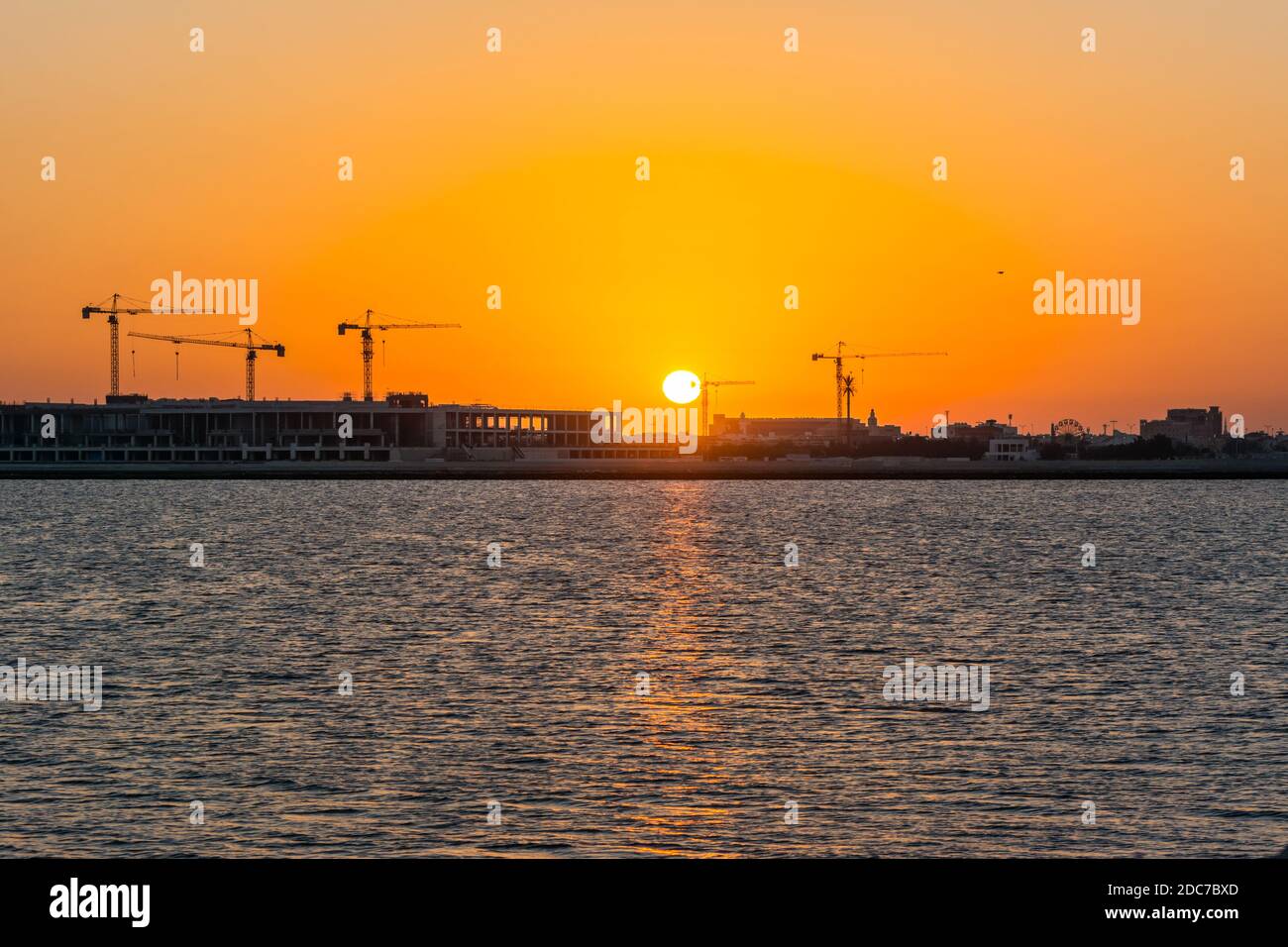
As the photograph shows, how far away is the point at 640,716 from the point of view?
128 ft

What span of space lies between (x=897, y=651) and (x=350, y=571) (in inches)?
1953

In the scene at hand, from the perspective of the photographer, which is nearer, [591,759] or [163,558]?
[591,759]

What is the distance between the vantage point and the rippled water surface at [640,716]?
2695cm

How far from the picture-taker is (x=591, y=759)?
108 ft

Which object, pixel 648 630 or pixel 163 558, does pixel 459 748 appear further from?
pixel 163 558

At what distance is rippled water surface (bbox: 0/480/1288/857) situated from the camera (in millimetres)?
26953

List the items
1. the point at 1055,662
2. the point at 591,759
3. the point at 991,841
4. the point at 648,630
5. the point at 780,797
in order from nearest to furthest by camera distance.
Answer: the point at 991,841 → the point at 780,797 → the point at 591,759 → the point at 1055,662 → the point at 648,630

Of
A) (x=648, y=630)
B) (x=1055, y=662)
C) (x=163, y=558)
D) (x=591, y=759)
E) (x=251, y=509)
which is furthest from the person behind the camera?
(x=251, y=509)

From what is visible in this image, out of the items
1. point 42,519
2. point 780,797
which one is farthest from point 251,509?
point 780,797

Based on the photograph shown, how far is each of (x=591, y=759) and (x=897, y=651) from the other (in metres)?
22.9

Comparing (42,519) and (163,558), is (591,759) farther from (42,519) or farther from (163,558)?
(42,519)

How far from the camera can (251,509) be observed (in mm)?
196250

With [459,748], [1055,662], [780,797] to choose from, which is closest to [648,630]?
[1055,662]
